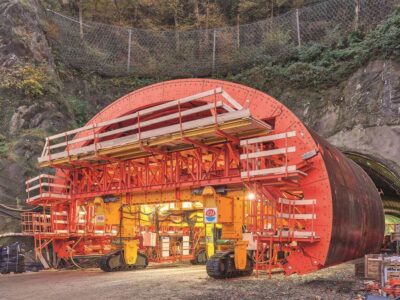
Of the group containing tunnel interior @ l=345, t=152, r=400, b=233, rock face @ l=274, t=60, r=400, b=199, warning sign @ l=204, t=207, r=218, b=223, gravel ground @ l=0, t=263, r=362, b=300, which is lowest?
gravel ground @ l=0, t=263, r=362, b=300

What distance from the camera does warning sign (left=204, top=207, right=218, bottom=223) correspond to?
14753mm

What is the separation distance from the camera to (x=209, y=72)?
32500mm

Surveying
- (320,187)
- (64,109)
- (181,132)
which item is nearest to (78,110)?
(64,109)

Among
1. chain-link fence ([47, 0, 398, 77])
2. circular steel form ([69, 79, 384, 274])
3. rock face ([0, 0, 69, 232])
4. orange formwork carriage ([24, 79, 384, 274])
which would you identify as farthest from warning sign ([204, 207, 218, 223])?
chain-link fence ([47, 0, 398, 77])

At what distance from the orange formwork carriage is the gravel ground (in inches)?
29.5

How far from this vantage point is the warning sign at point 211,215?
48.4ft

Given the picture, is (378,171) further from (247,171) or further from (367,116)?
(247,171)

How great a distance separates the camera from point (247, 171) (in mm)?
12914

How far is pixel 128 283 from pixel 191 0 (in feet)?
95.8

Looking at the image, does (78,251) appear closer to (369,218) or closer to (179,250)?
(179,250)

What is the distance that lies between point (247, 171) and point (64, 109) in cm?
1658

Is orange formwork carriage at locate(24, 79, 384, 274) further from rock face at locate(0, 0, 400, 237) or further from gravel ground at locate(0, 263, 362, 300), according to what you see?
rock face at locate(0, 0, 400, 237)

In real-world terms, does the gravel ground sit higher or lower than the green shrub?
lower

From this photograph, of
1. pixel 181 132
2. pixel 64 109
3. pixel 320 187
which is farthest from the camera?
pixel 64 109
